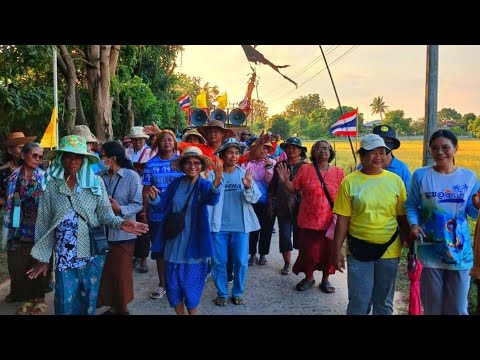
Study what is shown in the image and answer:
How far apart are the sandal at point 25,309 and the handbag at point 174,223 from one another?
5.64ft

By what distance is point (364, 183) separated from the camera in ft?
10.5

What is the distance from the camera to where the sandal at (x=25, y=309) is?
410cm

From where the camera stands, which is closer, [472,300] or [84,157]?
[84,157]

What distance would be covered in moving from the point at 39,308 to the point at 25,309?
5.3 inches

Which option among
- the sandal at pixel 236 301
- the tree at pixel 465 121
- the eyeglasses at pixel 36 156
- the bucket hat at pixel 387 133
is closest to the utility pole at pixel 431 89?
the bucket hat at pixel 387 133

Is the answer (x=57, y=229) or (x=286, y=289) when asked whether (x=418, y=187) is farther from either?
(x=57, y=229)

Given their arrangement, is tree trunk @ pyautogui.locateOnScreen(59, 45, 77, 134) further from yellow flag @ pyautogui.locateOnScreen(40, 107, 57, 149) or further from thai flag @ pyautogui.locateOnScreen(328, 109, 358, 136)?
thai flag @ pyautogui.locateOnScreen(328, 109, 358, 136)

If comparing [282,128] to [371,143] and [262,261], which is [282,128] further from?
[371,143]

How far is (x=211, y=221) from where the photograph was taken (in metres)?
4.38

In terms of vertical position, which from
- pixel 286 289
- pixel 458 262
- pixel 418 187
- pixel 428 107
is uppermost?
pixel 428 107

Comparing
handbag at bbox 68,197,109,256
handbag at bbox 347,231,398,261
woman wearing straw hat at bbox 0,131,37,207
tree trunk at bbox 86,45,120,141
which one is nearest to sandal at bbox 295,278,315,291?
handbag at bbox 347,231,398,261
